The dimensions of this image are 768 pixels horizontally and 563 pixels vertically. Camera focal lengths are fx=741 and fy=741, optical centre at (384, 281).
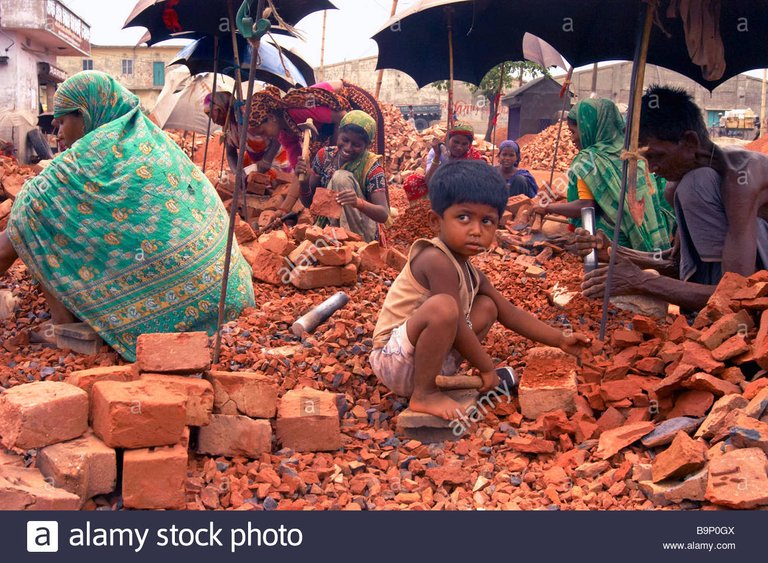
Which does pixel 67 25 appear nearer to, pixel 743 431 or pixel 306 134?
pixel 306 134

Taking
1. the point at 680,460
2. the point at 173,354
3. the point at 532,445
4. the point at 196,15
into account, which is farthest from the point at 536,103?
the point at 680,460

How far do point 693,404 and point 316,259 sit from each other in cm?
284

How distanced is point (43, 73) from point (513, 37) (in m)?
24.8

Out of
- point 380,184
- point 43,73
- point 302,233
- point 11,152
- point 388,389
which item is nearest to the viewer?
point 388,389

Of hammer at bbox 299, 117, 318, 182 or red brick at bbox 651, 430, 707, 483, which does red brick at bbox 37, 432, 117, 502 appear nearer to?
red brick at bbox 651, 430, 707, 483

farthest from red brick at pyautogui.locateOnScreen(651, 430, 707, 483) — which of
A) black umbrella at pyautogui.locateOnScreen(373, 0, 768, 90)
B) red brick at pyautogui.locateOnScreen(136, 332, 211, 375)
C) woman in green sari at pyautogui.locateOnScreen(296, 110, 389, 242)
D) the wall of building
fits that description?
the wall of building

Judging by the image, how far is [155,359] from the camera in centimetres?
285

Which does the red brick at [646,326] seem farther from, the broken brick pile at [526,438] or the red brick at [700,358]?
the red brick at [700,358]

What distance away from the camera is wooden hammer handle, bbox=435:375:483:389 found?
3127mm

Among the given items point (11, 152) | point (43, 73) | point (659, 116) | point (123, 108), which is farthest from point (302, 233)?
point (43, 73)

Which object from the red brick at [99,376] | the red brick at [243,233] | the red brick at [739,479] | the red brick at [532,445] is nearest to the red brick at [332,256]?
the red brick at [243,233]

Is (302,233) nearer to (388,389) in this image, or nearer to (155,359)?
(388,389)

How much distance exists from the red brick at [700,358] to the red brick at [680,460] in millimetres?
532

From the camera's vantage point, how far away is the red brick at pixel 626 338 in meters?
3.58
